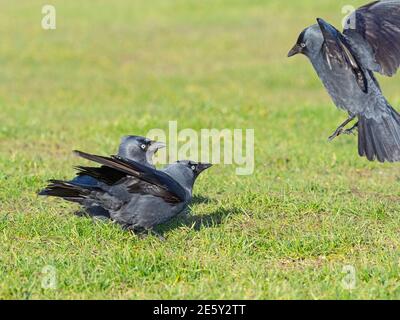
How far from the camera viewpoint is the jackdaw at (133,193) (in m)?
6.21

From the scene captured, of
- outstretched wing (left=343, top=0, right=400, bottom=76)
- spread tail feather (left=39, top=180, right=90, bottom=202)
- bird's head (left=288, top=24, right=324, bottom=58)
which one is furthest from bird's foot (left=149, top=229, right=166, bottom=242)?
outstretched wing (left=343, top=0, right=400, bottom=76)

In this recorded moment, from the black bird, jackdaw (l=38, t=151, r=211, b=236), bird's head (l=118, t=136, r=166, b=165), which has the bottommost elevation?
jackdaw (l=38, t=151, r=211, b=236)

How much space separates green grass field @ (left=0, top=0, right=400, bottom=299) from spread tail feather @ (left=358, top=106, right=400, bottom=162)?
1.51ft

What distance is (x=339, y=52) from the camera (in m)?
7.16

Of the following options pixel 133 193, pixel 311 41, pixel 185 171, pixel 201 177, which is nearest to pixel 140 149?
pixel 185 171

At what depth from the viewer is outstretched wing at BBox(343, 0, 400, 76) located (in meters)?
7.61

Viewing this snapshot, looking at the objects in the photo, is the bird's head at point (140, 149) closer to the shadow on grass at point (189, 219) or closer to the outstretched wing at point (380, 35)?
the shadow on grass at point (189, 219)

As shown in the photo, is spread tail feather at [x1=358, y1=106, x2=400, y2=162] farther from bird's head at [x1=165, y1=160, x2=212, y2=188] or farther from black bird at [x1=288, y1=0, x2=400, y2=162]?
bird's head at [x1=165, y1=160, x2=212, y2=188]

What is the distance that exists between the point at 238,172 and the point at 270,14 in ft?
53.7

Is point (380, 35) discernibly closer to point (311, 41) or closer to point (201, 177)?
point (311, 41)

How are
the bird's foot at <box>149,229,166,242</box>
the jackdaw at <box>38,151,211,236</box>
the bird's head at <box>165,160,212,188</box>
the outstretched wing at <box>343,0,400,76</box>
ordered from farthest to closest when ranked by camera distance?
the outstretched wing at <box>343,0,400,76</box> → the bird's head at <box>165,160,212,188</box> → the bird's foot at <box>149,229,166,242</box> → the jackdaw at <box>38,151,211,236</box>

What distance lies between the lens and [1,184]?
809cm

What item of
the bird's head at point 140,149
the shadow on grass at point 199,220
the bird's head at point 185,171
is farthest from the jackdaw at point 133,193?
the bird's head at point 140,149
